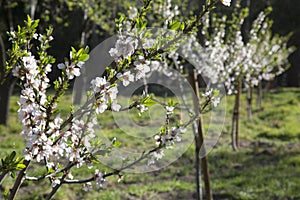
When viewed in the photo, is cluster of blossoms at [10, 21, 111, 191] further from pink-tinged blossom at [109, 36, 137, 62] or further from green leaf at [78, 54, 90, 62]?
pink-tinged blossom at [109, 36, 137, 62]

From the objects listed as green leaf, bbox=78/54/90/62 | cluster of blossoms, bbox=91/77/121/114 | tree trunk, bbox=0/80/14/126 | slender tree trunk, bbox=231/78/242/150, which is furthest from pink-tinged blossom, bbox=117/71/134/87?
tree trunk, bbox=0/80/14/126

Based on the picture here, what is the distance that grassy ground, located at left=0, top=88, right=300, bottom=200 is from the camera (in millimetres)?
6496

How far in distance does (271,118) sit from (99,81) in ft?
43.4

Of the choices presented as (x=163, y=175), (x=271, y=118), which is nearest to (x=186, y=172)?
(x=163, y=175)

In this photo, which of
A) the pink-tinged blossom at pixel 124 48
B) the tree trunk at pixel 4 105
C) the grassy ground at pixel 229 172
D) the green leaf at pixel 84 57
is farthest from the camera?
the tree trunk at pixel 4 105

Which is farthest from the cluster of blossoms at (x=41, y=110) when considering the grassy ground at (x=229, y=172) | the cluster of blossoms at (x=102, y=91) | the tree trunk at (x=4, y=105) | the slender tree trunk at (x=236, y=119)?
the tree trunk at (x=4, y=105)

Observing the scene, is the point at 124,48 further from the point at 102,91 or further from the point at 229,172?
the point at 229,172

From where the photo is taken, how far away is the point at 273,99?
60.4ft

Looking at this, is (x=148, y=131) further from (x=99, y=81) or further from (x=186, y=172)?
(x=99, y=81)

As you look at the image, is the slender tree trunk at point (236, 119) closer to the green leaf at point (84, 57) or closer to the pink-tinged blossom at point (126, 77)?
the pink-tinged blossom at point (126, 77)

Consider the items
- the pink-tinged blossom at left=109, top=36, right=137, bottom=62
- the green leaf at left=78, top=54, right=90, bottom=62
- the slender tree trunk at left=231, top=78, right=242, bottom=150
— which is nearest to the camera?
the green leaf at left=78, top=54, right=90, bottom=62

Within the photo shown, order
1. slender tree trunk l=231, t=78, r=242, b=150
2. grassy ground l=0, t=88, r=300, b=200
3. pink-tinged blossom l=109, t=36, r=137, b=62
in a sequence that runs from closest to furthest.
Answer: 1. pink-tinged blossom l=109, t=36, r=137, b=62
2. grassy ground l=0, t=88, r=300, b=200
3. slender tree trunk l=231, t=78, r=242, b=150

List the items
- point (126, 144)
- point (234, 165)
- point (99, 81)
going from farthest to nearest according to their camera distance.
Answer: point (126, 144)
point (234, 165)
point (99, 81)

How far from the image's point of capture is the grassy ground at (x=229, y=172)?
21.3 feet
